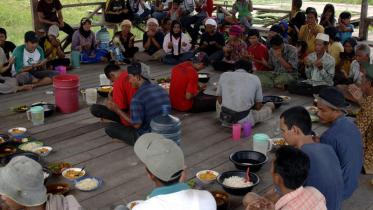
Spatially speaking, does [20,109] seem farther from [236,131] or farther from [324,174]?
[324,174]

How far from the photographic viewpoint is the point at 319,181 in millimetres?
3342

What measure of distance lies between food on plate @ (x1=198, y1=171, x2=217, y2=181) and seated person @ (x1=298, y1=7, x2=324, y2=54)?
535 centimetres

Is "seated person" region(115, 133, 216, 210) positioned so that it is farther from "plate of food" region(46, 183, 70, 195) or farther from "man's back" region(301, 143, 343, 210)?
"plate of food" region(46, 183, 70, 195)

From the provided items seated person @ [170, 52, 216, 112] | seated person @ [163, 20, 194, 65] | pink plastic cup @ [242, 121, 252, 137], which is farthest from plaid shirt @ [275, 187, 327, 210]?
seated person @ [163, 20, 194, 65]

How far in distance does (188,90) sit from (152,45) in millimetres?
4057

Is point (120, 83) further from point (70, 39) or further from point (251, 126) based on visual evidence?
point (70, 39)

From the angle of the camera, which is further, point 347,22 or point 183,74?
point 347,22

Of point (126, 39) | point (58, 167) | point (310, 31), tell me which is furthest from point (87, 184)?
point (310, 31)

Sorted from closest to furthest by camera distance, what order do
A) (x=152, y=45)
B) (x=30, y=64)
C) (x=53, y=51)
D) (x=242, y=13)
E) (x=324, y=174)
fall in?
1. (x=324, y=174)
2. (x=30, y=64)
3. (x=53, y=51)
4. (x=152, y=45)
5. (x=242, y=13)

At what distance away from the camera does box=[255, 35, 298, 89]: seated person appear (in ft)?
27.2

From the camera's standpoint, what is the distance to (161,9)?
13438 mm

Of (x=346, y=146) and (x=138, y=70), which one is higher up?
(x=138, y=70)

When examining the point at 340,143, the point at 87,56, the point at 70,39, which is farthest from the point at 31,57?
the point at 340,143

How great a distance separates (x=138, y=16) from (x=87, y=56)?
3.02m
